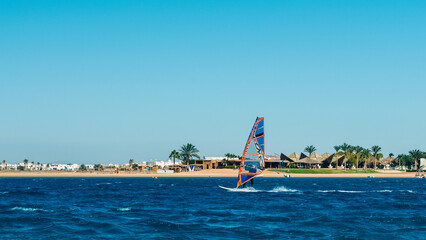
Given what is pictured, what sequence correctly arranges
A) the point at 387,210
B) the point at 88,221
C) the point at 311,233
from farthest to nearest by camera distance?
the point at 387,210 < the point at 88,221 < the point at 311,233

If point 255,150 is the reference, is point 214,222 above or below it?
below

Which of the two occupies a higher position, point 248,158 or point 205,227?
point 248,158

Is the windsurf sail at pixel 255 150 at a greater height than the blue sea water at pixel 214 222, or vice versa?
the windsurf sail at pixel 255 150

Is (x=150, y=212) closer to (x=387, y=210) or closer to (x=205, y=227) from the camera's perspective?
(x=205, y=227)

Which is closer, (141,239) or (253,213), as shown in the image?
(141,239)

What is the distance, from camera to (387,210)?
49094 millimetres

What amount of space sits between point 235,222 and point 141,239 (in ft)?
34.7

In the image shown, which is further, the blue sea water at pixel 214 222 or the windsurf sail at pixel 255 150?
the windsurf sail at pixel 255 150

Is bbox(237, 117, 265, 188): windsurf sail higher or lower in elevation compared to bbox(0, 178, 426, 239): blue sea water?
higher

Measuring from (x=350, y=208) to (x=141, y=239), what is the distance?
2783 cm

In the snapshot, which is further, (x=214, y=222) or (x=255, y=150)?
(x=255, y=150)

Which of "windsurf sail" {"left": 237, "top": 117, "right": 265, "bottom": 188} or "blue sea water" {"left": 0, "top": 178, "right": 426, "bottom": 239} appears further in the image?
"windsurf sail" {"left": 237, "top": 117, "right": 265, "bottom": 188}

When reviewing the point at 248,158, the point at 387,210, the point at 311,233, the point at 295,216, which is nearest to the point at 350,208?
the point at 387,210

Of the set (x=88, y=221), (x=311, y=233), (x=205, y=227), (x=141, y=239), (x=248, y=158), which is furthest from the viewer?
(x=248, y=158)
